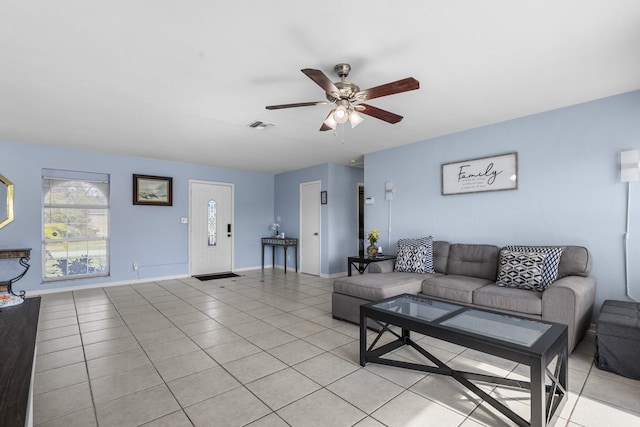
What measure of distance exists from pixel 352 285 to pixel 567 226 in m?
2.44

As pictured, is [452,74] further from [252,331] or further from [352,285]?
[252,331]

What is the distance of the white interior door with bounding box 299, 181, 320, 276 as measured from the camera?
6.60m

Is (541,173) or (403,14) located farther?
(541,173)

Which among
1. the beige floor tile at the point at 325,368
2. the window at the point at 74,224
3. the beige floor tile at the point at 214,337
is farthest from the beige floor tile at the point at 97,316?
the beige floor tile at the point at 325,368

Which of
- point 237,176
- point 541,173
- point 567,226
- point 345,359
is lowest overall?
point 345,359

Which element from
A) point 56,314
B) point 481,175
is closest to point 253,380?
point 56,314

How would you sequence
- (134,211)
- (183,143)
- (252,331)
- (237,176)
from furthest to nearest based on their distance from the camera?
(237,176) → (134,211) → (183,143) → (252,331)

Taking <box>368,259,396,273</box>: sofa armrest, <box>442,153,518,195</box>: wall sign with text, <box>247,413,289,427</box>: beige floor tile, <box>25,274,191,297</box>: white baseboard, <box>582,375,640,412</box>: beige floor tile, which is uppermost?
<box>442,153,518,195</box>: wall sign with text

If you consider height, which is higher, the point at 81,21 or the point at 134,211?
the point at 81,21

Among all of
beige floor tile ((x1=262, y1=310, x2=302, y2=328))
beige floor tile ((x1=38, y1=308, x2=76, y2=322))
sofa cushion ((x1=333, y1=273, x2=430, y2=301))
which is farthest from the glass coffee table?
beige floor tile ((x1=38, y1=308, x2=76, y2=322))

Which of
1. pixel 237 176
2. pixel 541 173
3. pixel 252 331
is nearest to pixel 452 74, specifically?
pixel 541 173

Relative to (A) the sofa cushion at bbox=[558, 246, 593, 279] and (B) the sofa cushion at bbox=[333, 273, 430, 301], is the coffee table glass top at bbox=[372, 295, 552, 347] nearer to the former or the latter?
(B) the sofa cushion at bbox=[333, 273, 430, 301]

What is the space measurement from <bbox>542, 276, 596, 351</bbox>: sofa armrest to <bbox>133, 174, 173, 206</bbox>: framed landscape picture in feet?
20.3

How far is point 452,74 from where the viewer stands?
2.65 meters
